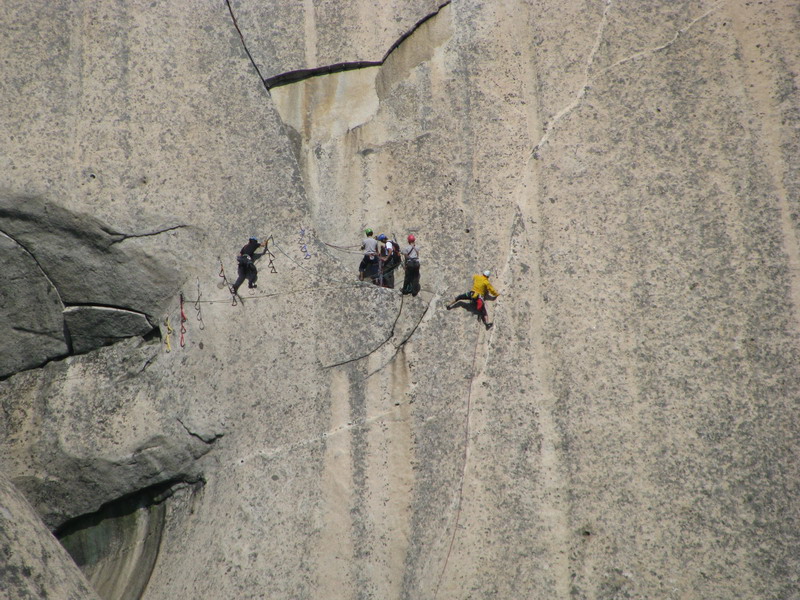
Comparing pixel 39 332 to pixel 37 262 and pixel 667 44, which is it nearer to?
pixel 37 262

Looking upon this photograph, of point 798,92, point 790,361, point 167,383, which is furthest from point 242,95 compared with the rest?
point 790,361

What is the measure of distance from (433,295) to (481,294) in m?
0.62

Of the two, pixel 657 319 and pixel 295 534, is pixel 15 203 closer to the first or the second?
pixel 295 534

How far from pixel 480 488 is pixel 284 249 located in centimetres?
360

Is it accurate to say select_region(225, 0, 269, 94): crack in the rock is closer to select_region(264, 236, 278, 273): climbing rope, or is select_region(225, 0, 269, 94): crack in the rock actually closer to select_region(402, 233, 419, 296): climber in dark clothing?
select_region(264, 236, 278, 273): climbing rope

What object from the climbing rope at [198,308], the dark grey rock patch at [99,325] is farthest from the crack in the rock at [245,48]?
the dark grey rock patch at [99,325]

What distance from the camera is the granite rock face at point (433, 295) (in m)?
6.70

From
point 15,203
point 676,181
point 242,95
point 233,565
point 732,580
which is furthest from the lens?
point 242,95

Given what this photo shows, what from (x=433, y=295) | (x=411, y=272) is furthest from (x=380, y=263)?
(x=433, y=295)

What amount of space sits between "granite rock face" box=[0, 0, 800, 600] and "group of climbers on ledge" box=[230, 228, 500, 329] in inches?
6.7

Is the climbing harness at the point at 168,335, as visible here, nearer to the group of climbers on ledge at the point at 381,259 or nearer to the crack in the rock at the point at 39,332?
the crack in the rock at the point at 39,332

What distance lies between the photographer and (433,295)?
25.9 feet

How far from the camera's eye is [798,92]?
724 centimetres

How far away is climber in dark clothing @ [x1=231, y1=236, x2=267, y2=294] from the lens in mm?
7992
